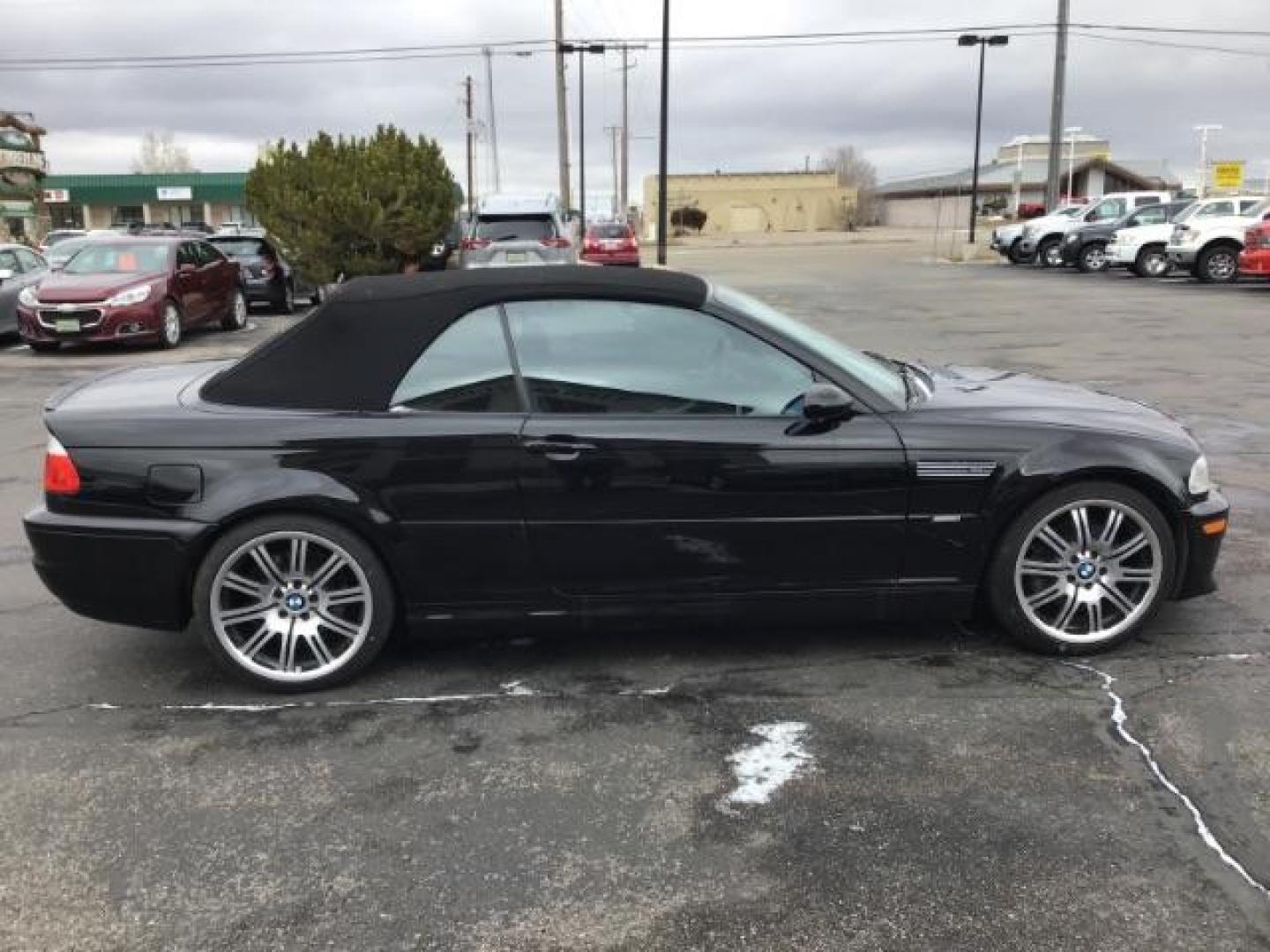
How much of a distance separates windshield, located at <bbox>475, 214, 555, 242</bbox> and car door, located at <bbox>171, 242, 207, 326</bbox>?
250 inches

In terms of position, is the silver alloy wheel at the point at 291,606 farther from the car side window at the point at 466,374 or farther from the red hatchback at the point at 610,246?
the red hatchback at the point at 610,246

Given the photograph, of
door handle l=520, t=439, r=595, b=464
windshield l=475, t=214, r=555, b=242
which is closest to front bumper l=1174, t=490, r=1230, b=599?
door handle l=520, t=439, r=595, b=464

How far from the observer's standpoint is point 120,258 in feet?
50.0

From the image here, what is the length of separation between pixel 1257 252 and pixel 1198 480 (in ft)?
63.8

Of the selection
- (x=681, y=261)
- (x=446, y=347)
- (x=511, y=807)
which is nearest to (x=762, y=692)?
(x=511, y=807)

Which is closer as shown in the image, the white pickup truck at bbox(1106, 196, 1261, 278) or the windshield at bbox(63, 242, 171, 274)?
the windshield at bbox(63, 242, 171, 274)

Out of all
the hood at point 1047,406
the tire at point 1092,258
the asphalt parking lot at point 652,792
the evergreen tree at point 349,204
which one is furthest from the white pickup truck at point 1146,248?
the asphalt parking lot at point 652,792

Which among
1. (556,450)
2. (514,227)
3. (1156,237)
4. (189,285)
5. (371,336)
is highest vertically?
(514,227)

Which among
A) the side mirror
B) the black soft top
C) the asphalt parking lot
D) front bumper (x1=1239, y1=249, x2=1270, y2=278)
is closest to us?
the asphalt parking lot

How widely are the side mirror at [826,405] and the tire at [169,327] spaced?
12.7 metres

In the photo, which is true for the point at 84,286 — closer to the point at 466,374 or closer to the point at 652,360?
the point at 466,374

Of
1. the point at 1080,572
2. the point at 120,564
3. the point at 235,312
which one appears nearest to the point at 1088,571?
the point at 1080,572

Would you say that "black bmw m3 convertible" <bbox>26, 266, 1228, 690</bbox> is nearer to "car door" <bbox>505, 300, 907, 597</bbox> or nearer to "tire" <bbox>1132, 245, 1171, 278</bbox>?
"car door" <bbox>505, 300, 907, 597</bbox>

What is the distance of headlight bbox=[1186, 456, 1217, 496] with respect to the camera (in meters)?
4.13
